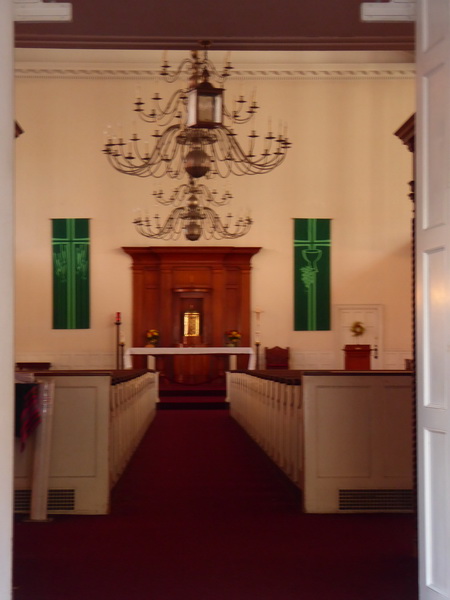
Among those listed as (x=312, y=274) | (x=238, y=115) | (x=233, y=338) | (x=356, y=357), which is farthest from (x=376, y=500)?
(x=312, y=274)

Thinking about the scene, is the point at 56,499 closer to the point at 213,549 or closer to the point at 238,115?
the point at 213,549

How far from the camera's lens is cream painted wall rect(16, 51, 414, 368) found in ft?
59.6

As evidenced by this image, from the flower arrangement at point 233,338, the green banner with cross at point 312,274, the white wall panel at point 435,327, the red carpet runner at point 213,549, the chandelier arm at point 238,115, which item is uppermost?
the chandelier arm at point 238,115

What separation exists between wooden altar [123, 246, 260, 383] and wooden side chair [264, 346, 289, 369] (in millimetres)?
457

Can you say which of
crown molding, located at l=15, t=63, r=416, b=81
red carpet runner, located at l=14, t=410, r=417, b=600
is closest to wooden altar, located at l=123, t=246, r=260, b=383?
crown molding, located at l=15, t=63, r=416, b=81

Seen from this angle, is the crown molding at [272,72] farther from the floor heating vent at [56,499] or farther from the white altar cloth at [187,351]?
the floor heating vent at [56,499]

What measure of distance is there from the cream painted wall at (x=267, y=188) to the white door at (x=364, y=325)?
0.14 m

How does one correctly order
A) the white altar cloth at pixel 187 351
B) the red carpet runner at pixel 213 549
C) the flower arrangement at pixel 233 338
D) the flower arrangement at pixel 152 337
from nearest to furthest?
1. the red carpet runner at pixel 213 549
2. the white altar cloth at pixel 187 351
3. the flower arrangement at pixel 233 338
4. the flower arrangement at pixel 152 337

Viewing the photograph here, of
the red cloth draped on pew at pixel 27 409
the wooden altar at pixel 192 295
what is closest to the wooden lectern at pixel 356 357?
the red cloth draped on pew at pixel 27 409

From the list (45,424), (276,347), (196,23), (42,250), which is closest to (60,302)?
(42,250)

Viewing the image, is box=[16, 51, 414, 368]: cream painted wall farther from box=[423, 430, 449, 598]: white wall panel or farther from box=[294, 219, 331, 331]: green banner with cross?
box=[423, 430, 449, 598]: white wall panel

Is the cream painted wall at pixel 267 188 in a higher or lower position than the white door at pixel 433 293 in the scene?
higher

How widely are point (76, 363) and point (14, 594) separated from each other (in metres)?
14.3

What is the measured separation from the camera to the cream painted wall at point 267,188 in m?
18.2
